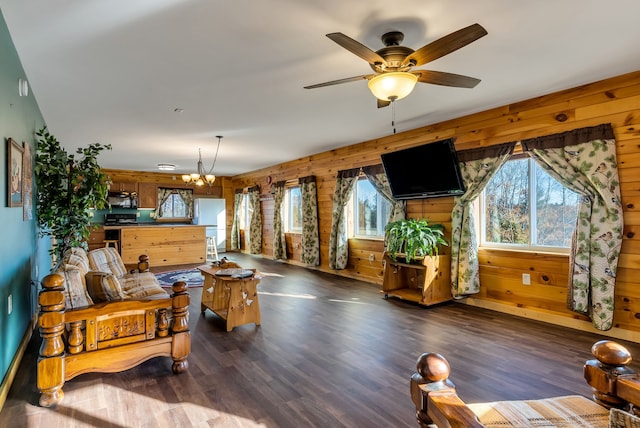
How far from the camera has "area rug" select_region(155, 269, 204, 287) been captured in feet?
18.9

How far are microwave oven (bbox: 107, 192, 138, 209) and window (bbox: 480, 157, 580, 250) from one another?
877 centimetres

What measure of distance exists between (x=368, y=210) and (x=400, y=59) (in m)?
4.08

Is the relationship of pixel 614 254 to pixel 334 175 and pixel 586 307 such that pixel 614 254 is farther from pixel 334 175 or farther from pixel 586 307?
pixel 334 175

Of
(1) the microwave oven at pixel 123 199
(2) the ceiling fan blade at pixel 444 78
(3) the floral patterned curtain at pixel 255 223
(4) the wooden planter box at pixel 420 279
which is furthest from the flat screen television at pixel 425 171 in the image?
(1) the microwave oven at pixel 123 199

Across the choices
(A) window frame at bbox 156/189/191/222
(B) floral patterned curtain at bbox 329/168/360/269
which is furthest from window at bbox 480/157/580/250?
(A) window frame at bbox 156/189/191/222

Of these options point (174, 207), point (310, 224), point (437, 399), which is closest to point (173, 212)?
point (174, 207)

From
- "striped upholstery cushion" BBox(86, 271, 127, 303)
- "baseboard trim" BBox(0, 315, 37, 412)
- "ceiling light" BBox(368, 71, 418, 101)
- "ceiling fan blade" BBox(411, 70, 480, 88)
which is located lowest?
"baseboard trim" BBox(0, 315, 37, 412)

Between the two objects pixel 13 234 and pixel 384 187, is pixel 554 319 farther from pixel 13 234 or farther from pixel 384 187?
pixel 13 234

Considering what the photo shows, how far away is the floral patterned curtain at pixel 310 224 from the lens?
7.07 meters

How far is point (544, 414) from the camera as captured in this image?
3.70 feet

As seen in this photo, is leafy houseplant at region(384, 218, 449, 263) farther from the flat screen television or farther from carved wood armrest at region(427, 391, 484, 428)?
carved wood armrest at region(427, 391, 484, 428)

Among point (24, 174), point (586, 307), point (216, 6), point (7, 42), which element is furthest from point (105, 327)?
point (586, 307)

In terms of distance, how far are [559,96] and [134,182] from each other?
9650mm

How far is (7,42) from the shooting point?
2.30 m
